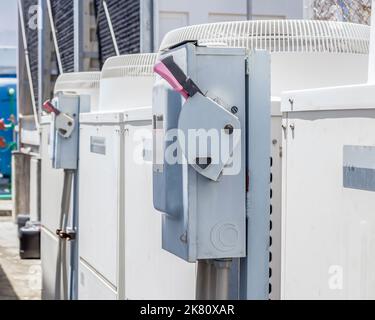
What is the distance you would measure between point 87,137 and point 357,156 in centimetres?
262

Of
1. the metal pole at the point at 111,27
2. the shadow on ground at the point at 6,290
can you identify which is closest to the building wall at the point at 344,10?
the metal pole at the point at 111,27

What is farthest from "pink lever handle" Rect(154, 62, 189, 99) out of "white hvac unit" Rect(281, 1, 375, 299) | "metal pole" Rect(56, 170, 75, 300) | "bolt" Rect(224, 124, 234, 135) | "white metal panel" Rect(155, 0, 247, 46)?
"white metal panel" Rect(155, 0, 247, 46)

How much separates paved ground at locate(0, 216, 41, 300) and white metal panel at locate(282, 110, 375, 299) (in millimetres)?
5417

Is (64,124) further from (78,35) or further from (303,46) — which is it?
(78,35)

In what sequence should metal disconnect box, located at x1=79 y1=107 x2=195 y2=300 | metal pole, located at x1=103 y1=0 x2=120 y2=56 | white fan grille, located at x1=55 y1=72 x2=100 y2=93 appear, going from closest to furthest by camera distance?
metal disconnect box, located at x1=79 y1=107 x2=195 y2=300, white fan grille, located at x1=55 y1=72 x2=100 y2=93, metal pole, located at x1=103 y1=0 x2=120 y2=56

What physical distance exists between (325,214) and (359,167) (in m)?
0.18

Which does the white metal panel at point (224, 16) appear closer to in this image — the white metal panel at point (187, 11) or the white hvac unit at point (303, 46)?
the white metal panel at point (187, 11)

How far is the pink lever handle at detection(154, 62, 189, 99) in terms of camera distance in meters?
1.85

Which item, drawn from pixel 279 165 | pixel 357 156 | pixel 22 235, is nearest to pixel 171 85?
pixel 279 165

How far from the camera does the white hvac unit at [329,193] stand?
4.83 ft

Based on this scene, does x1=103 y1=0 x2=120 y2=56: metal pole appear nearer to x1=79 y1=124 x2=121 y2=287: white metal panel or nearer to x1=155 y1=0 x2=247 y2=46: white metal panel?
x1=155 y1=0 x2=247 y2=46: white metal panel
